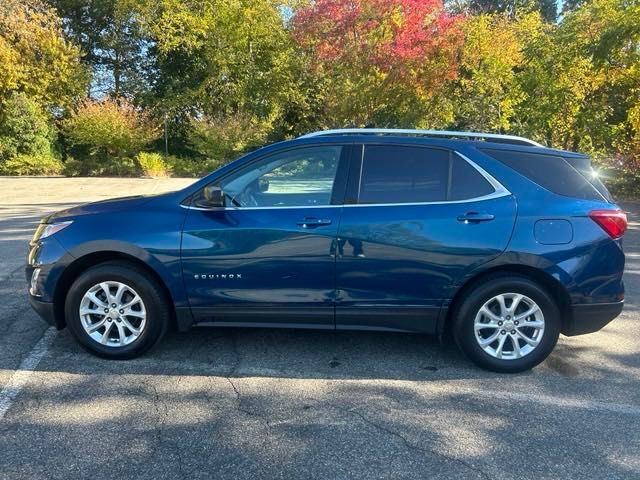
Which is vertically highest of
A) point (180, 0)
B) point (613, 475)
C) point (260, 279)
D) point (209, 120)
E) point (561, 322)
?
point (180, 0)

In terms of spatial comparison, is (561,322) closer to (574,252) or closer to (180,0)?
(574,252)

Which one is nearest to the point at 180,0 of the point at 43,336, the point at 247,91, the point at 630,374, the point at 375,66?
the point at 247,91

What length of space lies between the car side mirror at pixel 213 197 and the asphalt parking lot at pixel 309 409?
1.20 m

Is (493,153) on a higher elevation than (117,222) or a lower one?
higher

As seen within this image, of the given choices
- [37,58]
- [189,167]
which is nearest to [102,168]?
[189,167]

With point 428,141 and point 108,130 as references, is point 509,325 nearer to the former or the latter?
point 428,141

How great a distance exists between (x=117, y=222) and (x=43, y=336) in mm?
1366

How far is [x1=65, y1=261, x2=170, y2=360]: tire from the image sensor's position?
4047mm

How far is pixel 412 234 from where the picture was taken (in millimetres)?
3887

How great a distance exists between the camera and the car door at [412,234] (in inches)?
153

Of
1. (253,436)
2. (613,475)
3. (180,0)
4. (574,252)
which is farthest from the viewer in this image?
(180,0)

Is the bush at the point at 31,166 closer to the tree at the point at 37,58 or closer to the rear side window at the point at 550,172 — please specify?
the tree at the point at 37,58

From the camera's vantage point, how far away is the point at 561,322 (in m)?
4.07

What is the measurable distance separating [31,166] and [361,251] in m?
22.6
